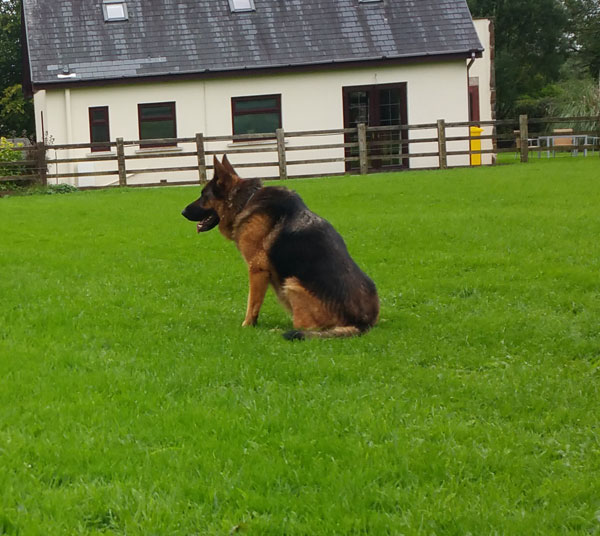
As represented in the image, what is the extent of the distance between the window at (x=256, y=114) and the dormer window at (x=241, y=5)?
342 centimetres

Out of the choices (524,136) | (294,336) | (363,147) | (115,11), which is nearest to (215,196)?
(294,336)

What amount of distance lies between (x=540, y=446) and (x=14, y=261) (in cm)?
861

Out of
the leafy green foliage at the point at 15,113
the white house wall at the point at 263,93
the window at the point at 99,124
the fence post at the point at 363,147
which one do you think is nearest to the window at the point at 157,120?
the white house wall at the point at 263,93

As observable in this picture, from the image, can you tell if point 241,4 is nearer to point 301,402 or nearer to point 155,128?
point 155,128

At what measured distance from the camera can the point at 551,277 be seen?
941 cm

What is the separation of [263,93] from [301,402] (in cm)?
2515

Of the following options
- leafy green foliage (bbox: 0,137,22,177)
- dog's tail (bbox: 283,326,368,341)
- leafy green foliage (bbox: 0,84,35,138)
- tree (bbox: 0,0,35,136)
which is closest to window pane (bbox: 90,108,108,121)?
leafy green foliage (bbox: 0,137,22,177)

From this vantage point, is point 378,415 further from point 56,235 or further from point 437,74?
point 437,74

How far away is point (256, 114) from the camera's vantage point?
29594mm

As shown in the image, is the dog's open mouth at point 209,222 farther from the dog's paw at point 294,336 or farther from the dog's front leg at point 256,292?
the dog's paw at point 294,336

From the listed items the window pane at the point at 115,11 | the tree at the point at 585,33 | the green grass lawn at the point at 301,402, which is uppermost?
the tree at the point at 585,33

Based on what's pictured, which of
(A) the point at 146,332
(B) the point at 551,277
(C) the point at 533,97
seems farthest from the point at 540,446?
(C) the point at 533,97

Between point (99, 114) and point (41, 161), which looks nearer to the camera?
point (41, 161)

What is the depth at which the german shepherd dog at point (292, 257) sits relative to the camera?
7.25 meters
